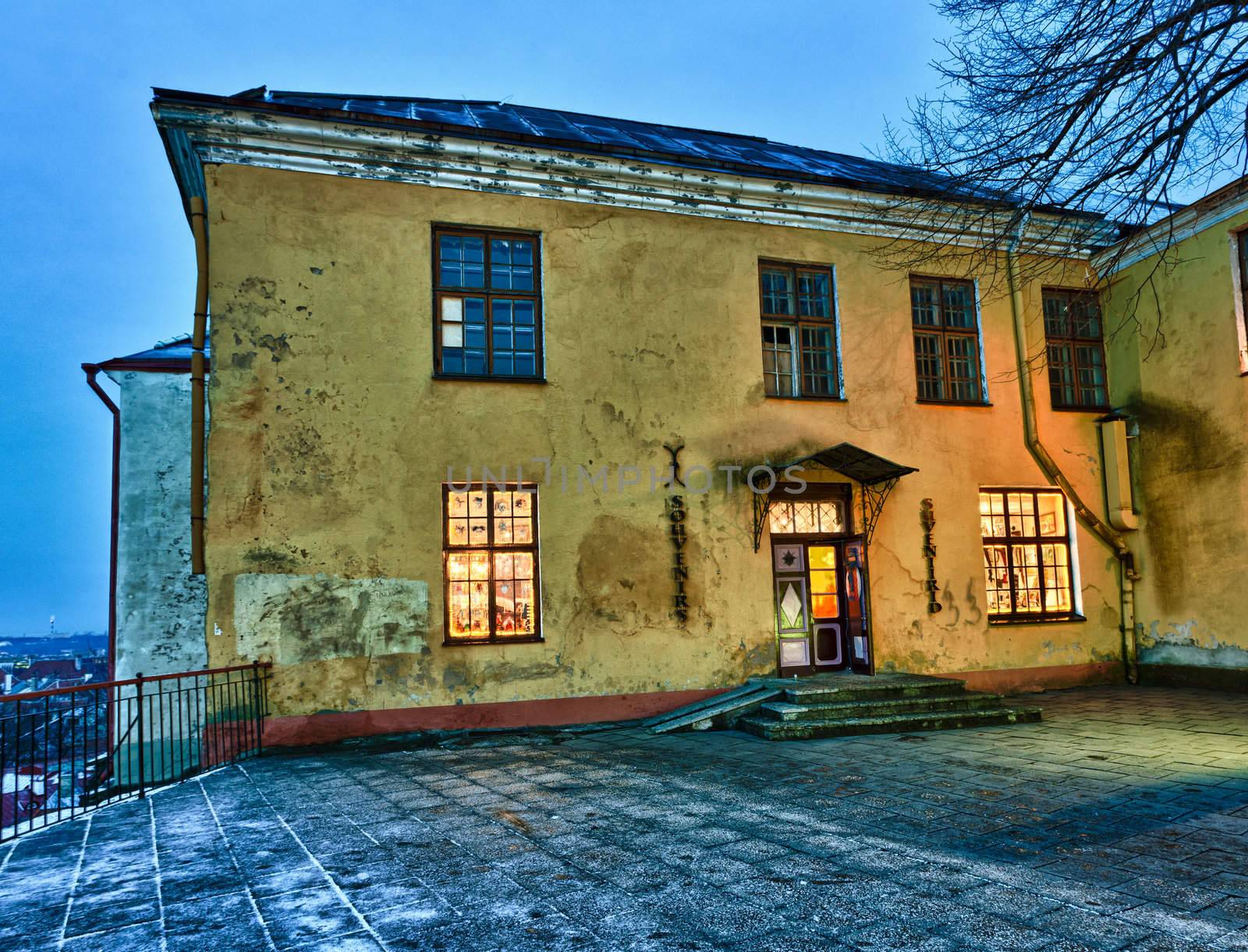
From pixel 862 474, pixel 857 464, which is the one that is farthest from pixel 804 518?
pixel 857 464

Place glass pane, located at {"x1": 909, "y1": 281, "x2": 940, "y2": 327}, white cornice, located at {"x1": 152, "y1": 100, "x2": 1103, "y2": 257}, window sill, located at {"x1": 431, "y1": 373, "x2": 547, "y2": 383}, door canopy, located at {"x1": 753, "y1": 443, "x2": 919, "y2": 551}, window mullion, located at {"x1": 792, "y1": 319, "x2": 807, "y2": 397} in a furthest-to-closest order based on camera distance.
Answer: glass pane, located at {"x1": 909, "y1": 281, "x2": 940, "y2": 327} → window mullion, located at {"x1": 792, "y1": 319, "x2": 807, "y2": 397} → door canopy, located at {"x1": 753, "y1": 443, "x2": 919, "y2": 551} → window sill, located at {"x1": 431, "y1": 373, "x2": 547, "y2": 383} → white cornice, located at {"x1": 152, "y1": 100, "x2": 1103, "y2": 257}

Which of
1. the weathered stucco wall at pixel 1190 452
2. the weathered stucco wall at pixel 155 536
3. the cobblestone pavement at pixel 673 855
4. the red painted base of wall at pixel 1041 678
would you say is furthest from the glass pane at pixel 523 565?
the weathered stucco wall at pixel 1190 452

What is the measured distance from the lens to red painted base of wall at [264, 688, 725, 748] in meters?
9.24

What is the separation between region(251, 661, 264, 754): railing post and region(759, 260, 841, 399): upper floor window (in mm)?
7456

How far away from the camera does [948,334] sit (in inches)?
505

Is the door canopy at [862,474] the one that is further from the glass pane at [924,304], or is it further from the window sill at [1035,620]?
the window sill at [1035,620]

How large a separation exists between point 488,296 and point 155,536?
6547mm

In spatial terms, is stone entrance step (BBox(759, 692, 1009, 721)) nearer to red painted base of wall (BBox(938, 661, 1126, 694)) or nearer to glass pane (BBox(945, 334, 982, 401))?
red painted base of wall (BBox(938, 661, 1126, 694))

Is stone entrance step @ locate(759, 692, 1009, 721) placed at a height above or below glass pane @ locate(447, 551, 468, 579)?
below

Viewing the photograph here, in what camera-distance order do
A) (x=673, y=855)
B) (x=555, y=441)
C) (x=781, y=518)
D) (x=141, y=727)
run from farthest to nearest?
(x=781, y=518) → (x=555, y=441) → (x=141, y=727) → (x=673, y=855)

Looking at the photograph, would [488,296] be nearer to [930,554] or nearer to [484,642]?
[484,642]

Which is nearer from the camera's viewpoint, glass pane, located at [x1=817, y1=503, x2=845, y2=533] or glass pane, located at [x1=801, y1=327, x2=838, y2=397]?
glass pane, located at [x1=817, y1=503, x2=845, y2=533]

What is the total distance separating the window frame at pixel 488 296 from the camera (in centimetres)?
1039

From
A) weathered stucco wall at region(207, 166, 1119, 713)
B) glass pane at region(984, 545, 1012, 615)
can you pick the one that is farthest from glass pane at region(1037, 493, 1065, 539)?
glass pane at region(984, 545, 1012, 615)
